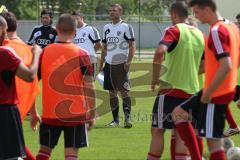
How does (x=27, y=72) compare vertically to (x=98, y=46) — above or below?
above

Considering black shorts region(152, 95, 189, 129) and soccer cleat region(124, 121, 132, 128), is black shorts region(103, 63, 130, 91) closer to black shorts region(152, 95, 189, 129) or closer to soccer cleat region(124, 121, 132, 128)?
soccer cleat region(124, 121, 132, 128)

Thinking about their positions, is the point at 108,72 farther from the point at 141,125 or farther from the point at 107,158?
the point at 107,158

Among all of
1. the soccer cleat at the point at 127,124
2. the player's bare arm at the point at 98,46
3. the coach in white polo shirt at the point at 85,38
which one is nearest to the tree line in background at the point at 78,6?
the player's bare arm at the point at 98,46

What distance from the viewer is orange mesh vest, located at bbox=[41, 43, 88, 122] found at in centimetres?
748

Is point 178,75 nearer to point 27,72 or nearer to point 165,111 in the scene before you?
point 165,111

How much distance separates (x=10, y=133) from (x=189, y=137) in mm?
2285

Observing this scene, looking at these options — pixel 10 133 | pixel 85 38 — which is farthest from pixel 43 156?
pixel 85 38

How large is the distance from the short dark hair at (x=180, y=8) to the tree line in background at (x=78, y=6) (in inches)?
1930

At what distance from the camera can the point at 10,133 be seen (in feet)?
21.0

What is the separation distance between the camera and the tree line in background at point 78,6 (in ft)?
201

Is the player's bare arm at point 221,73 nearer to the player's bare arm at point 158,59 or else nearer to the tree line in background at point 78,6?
the player's bare arm at point 158,59

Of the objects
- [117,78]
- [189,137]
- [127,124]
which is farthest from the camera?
[117,78]

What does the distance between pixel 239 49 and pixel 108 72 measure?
603 cm

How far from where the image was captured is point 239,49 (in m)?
7.24
